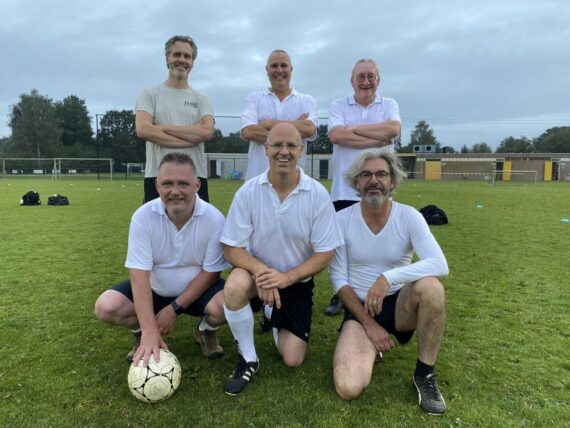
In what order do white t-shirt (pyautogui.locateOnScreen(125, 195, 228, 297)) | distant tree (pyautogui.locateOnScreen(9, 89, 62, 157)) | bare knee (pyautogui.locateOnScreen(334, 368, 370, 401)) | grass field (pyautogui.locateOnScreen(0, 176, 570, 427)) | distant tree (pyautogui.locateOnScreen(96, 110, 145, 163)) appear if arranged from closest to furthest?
grass field (pyautogui.locateOnScreen(0, 176, 570, 427)), bare knee (pyautogui.locateOnScreen(334, 368, 370, 401)), white t-shirt (pyautogui.locateOnScreen(125, 195, 228, 297)), distant tree (pyautogui.locateOnScreen(96, 110, 145, 163)), distant tree (pyautogui.locateOnScreen(9, 89, 62, 157))

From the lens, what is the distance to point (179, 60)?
400 centimetres

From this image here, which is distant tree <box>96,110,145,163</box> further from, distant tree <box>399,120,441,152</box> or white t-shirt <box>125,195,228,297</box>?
distant tree <box>399,120,441,152</box>

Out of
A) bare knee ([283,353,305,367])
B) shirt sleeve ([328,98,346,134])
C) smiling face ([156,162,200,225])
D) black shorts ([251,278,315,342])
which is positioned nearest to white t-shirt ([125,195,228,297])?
smiling face ([156,162,200,225])

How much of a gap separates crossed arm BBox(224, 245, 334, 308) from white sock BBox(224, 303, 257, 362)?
0.56 ft

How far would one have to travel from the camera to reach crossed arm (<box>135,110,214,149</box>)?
3975 mm

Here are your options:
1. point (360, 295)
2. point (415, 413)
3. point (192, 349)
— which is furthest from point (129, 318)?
point (415, 413)

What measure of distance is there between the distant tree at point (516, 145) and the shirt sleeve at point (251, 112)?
3596 inches

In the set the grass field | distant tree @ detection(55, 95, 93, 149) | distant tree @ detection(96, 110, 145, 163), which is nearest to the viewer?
the grass field

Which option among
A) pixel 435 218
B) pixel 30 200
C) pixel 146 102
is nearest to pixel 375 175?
pixel 146 102

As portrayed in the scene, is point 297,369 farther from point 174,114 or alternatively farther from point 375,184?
point 174,114

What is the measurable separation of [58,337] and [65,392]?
1009 mm

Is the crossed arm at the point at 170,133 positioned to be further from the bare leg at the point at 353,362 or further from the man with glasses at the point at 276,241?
the bare leg at the point at 353,362

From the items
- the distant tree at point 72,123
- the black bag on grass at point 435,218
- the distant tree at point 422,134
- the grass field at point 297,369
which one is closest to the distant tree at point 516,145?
the distant tree at point 422,134

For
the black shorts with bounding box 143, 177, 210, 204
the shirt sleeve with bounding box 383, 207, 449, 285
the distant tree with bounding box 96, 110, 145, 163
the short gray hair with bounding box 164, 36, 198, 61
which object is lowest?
the shirt sleeve with bounding box 383, 207, 449, 285
